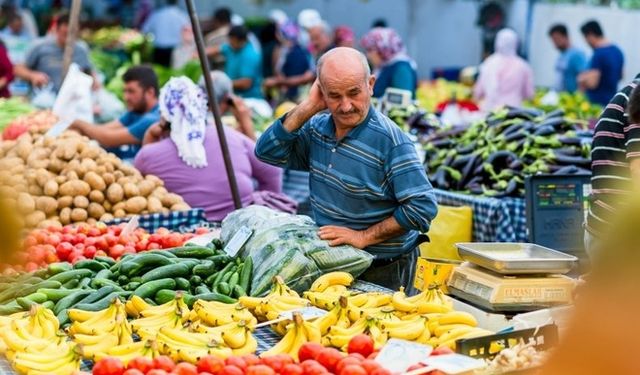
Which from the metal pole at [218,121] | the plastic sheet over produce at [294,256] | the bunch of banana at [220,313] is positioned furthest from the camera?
the metal pole at [218,121]

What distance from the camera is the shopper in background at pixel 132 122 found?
8148mm

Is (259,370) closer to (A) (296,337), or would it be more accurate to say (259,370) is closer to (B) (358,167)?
(A) (296,337)

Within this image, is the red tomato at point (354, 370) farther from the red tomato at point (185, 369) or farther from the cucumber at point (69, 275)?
the cucumber at point (69, 275)

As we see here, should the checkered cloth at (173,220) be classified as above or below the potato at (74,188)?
→ below

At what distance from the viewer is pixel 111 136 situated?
26.8 feet

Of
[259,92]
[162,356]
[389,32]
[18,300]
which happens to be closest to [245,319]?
[162,356]

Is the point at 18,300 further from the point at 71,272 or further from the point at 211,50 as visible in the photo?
the point at 211,50

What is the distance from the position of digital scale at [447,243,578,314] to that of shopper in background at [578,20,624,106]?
8663 millimetres

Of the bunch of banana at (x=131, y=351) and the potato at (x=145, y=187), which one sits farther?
the potato at (x=145, y=187)

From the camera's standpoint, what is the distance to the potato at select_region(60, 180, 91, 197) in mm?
6531

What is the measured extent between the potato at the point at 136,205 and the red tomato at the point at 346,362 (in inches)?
134

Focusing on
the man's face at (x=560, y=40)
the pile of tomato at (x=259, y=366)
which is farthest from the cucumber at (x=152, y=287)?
the man's face at (x=560, y=40)

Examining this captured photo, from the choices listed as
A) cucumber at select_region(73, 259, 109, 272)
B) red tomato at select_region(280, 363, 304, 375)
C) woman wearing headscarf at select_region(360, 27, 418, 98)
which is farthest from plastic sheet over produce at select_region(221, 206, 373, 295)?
woman wearing headscarf at select_region(360, 27, 418, 98)

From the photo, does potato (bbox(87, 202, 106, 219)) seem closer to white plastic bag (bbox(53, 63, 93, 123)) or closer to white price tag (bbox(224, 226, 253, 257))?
white price tag (bbox(224, 226, 253, 257))
